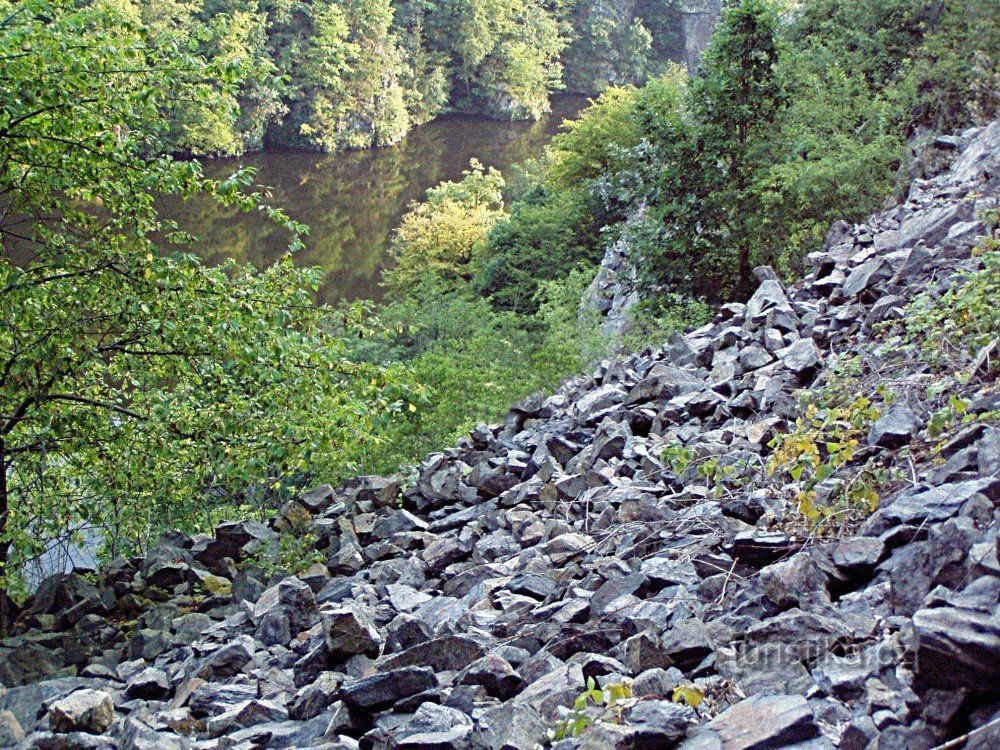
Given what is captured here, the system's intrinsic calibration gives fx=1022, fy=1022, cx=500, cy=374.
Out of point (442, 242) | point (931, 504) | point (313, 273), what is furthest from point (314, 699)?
point (442, 242)

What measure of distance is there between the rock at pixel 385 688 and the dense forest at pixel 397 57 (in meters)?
38.2

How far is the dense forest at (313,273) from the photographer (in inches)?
256

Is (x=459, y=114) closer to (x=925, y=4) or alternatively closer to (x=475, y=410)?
(x=925, y=4)

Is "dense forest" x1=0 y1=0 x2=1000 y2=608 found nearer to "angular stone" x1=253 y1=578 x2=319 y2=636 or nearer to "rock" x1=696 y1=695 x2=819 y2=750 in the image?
"angular stone" x1=253 y1=578 x2=319 y2=636

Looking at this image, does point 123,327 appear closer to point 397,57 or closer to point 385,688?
point 385,688

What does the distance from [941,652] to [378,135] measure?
5582 centimetres

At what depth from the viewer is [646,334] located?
13.9m

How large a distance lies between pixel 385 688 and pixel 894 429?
267 centimetres

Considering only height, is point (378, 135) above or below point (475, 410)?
above

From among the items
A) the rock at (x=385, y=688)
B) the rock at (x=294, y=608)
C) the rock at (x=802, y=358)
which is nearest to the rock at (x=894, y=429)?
the rock at (x=802, y=358)

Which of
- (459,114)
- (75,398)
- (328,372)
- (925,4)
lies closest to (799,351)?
(328,372)

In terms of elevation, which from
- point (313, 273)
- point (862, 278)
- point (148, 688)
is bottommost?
point (148, 688)

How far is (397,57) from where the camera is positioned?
58.2m

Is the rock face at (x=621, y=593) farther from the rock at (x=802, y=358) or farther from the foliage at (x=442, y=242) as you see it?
the foliage at (x=442, y=242)
